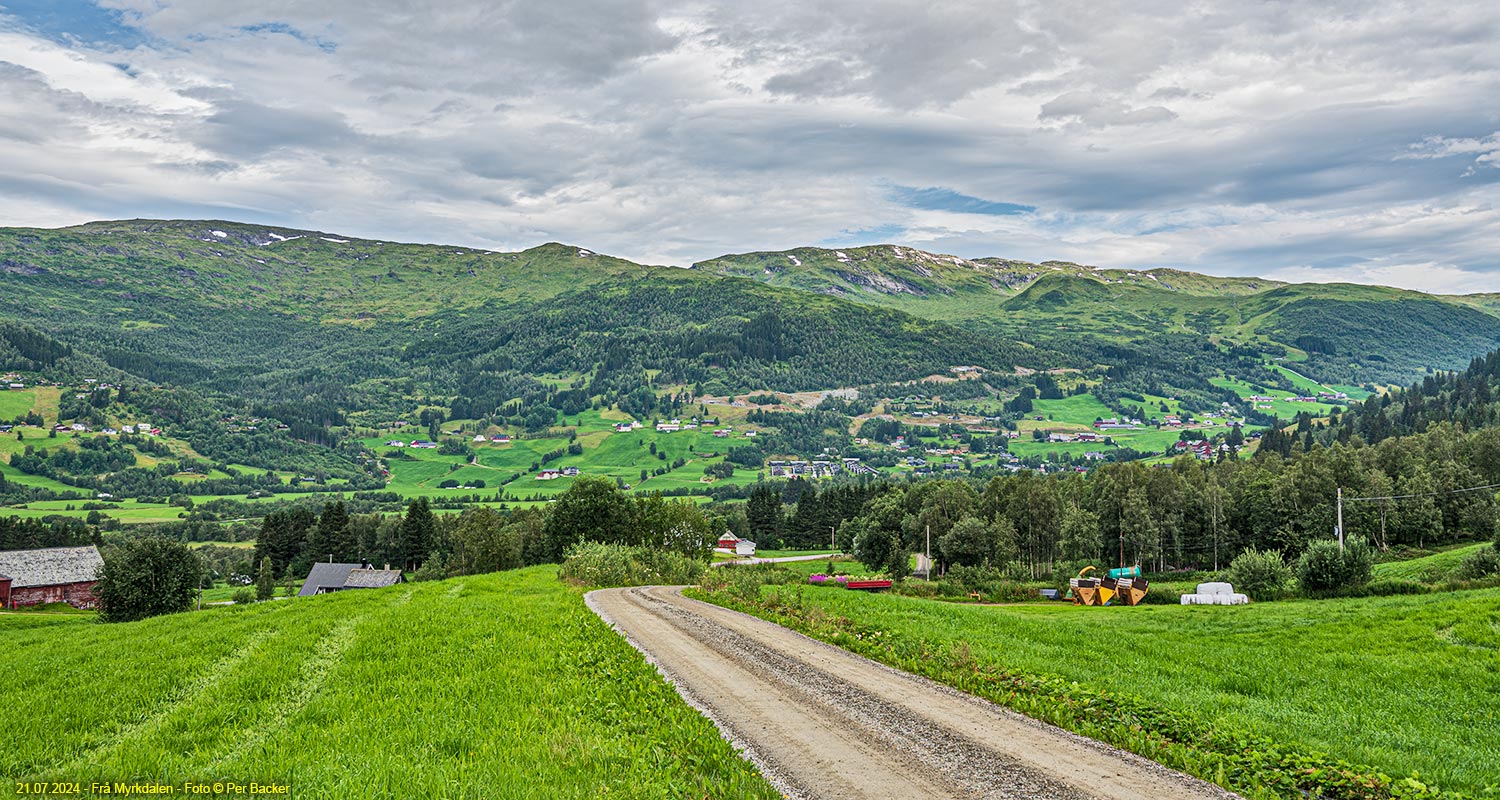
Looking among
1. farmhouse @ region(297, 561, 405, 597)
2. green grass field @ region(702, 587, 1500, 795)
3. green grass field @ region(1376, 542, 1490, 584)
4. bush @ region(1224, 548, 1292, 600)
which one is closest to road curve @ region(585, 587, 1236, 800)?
→ green grass field @ region(702, 587, 1500, 795)

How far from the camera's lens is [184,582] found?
68938 mm

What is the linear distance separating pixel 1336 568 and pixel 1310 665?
3162 centimetres

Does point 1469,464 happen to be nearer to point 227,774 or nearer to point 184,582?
point 227,774

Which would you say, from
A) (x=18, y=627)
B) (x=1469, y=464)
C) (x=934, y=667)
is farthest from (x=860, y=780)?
(x=1469, y=464)

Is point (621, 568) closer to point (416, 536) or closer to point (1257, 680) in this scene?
point (1257, 680)

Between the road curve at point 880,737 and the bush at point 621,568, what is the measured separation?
35.1 metres

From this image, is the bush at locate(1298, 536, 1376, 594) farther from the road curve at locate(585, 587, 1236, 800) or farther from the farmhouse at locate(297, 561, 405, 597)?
the farmhouse at locate(297, 561, 405, 597)

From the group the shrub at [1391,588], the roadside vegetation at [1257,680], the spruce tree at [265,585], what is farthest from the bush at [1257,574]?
the spruce tree at [265,585]

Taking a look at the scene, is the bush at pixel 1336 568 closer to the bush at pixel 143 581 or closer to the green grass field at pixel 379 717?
the green grass field at pixel 379 717

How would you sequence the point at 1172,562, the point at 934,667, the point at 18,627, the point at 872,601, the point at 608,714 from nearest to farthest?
the point at 608,714
the point at 934,667
the point at 872,601
the point at 18,627
the point at 1172,562

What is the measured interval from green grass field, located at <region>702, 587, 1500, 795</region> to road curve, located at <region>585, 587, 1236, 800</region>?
2.89 m

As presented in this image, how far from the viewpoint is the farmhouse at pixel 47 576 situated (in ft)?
330

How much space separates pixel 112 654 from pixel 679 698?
19879mm

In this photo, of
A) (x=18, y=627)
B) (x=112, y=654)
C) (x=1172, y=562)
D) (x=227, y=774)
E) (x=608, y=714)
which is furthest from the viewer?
(x=1172, y=562)
